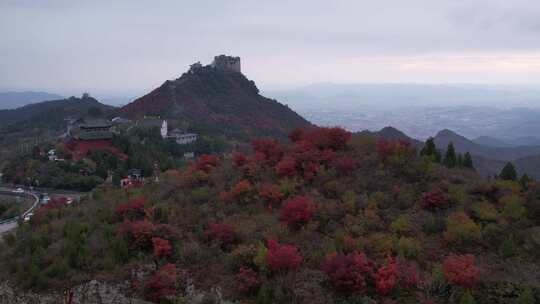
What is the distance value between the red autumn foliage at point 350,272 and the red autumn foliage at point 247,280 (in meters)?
1.64

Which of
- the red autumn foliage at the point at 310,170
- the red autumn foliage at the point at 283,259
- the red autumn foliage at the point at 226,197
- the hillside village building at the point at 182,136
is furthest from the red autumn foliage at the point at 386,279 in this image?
the hillside village building at the point at 182,136

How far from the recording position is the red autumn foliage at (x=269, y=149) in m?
16.8

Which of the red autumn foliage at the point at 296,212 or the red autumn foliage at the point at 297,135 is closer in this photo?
the red autumn foliage at the point at 296,212

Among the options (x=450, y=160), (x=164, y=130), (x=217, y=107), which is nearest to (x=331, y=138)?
(x=450, y=160)

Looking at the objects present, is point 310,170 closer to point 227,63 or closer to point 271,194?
point 271,194

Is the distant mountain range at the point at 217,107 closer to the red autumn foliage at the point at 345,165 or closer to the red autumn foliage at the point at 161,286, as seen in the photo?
the red autumn foliage at the point at 345,165

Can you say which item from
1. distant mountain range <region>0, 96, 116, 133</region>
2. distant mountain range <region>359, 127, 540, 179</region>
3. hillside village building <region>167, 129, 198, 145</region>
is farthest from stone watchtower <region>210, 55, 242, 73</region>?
hillside village building <region>167, 129, 198, 145</region>

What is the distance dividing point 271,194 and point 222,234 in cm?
244

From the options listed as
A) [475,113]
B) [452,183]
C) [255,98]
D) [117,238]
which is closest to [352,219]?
[452,183]

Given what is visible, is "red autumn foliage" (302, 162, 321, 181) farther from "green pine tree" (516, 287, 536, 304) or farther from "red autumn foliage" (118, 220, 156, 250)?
"green pine tree" (516, 287, 536, 304)

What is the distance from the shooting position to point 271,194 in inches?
565

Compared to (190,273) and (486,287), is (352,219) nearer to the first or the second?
(486,287)

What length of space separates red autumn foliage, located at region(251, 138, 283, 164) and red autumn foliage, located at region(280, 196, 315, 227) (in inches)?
153

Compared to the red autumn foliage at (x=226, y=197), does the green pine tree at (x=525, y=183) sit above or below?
above
